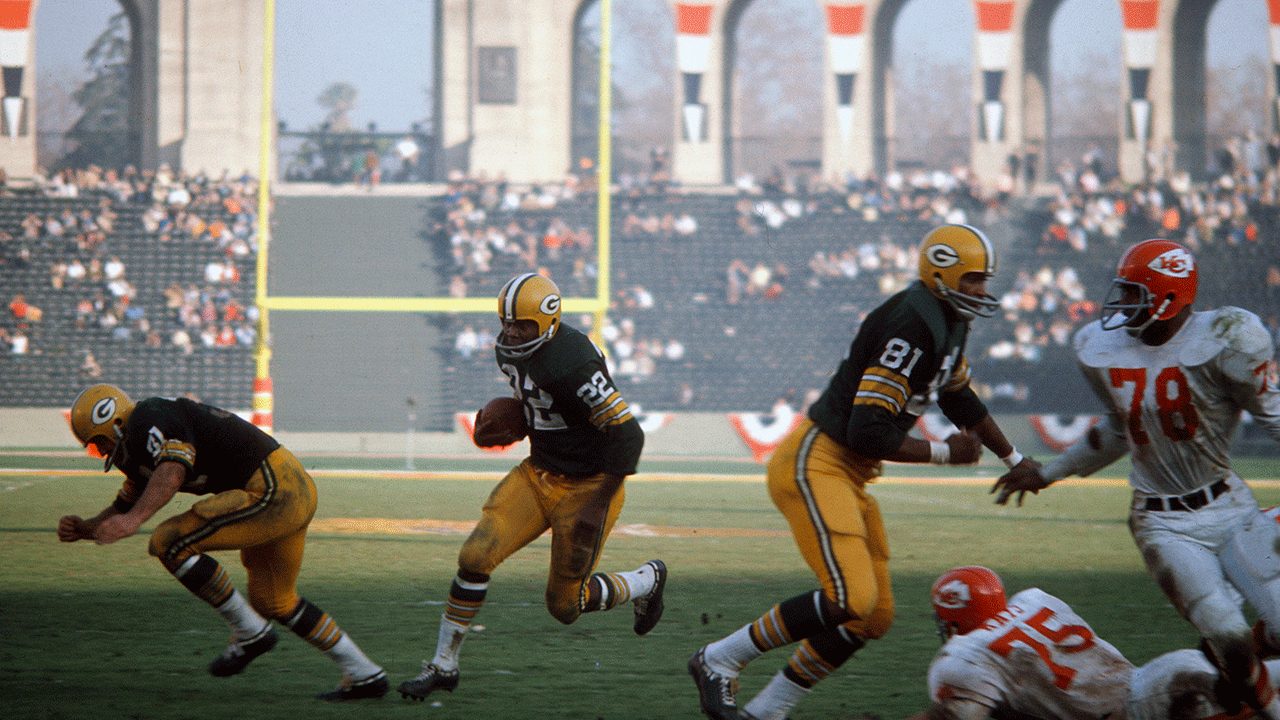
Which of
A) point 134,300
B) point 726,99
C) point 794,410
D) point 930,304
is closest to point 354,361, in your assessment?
point 134,300

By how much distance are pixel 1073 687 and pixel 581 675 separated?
2341 millimetres

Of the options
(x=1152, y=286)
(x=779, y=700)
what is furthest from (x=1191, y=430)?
(x=779, y=700)

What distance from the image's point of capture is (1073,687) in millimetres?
3869

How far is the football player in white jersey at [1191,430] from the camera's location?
418cm

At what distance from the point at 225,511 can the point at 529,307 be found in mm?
1513

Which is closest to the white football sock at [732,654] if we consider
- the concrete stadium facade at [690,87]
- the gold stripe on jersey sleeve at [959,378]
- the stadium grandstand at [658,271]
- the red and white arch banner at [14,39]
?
the gold stripe on jersey sleeve at [959,378]

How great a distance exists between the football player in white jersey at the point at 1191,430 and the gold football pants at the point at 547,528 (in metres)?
2.13

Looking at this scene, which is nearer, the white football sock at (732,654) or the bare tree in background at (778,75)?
the white football sock at (732,654)

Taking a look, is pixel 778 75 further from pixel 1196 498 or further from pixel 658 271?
pixel 1196 498

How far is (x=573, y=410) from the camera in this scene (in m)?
5.30

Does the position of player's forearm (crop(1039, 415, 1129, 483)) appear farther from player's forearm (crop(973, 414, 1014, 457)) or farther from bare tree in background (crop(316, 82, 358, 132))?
bare tree in background (crop(316, 82, 358, 132))

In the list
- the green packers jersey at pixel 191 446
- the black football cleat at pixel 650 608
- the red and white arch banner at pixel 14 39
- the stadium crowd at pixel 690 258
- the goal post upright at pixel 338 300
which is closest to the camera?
the green packers jersey at pixel 191 446

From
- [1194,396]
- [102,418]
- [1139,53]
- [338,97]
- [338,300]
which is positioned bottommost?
[102,418]

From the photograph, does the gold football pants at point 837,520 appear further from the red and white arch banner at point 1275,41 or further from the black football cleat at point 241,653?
the red and white arch banner at point 1275,41
